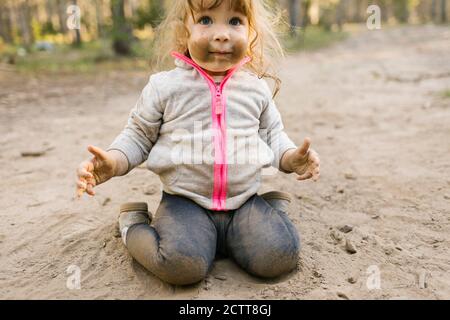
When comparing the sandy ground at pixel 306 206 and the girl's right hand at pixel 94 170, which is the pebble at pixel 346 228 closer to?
the sandy ground at pixel 306 206

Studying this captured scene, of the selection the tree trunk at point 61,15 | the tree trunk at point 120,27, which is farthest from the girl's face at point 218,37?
the tree trunk at point 61,15

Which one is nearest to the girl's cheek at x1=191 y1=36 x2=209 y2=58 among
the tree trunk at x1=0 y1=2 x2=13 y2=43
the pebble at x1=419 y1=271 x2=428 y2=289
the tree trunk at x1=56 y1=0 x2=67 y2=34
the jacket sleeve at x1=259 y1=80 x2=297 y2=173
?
the jacket sleeve at x1=259 y1=80 x2=297 y2=173

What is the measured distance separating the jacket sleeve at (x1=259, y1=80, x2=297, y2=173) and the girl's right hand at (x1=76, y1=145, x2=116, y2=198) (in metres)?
0.74

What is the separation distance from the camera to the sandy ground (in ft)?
6.18

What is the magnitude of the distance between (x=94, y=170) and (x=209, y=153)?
1.57 feet

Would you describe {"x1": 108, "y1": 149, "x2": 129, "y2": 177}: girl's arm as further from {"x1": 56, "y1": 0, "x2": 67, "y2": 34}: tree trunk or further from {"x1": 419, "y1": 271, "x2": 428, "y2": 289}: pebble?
{"x1": 56, "y1": 0, "x2": 67, "y2": 34}: tree trunk

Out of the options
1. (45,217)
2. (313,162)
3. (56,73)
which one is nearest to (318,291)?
(313,162)

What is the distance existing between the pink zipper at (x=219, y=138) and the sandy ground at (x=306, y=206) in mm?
286

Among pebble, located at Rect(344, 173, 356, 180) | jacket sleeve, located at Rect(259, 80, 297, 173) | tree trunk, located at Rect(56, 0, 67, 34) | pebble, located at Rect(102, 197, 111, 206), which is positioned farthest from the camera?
tree trunk, located at Rect(56, 0, 67, 34)

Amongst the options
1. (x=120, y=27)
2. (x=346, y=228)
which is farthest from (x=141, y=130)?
(x=120, y=27)

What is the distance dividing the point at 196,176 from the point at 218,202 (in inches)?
5.8

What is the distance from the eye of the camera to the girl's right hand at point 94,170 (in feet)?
5.99

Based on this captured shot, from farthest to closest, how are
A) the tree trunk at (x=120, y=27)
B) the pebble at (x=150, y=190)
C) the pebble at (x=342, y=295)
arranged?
1. the tree trunk at (x=120, y=27)
2. the pebble at (x=150, y=190)
3. the pebble at (x=342, y=295)
